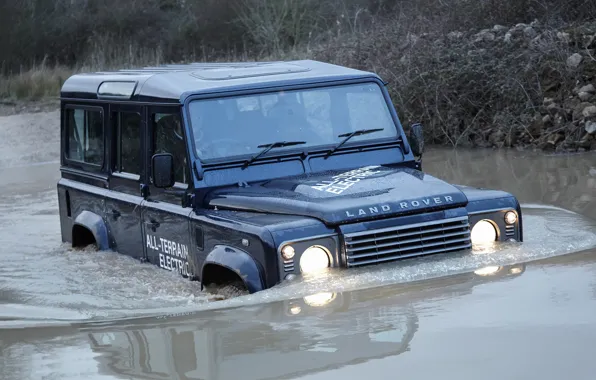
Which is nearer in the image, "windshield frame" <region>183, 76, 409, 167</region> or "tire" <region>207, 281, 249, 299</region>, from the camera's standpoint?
"tire" <region>207, 281, 249, 299</region>

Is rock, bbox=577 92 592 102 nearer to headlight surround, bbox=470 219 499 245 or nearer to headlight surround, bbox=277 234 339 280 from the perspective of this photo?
headlight surround, bbox=470 219 499 245

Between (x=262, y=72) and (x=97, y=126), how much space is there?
69.1 inches

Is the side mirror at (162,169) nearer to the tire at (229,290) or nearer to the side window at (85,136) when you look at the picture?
the tire at (229,290)

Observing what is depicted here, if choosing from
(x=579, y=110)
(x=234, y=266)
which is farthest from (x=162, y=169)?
(x=579, y=110)

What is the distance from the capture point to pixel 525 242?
23.3 ft

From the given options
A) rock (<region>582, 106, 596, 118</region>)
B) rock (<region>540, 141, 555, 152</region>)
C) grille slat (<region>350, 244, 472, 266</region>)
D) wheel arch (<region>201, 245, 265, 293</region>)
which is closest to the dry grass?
rock (<region>540, 141, 555, 152</region>)

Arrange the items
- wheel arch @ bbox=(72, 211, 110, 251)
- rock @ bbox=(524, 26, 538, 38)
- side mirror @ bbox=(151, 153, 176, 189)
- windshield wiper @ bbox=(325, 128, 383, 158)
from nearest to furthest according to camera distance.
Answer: side mirror @ bbox=(151, 153, 176, 189)
windshield wiper @ bbox=(325, 128, 383, 158)
wheel arch @ bbox=(72, 211, 110, 251)
rock @ bbox=(524, 26, 538, 38)

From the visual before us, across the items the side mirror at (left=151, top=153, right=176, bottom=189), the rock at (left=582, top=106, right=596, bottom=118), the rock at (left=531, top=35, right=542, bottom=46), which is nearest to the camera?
the side mirror at (left=151, top=153, right=176, bottom=189)

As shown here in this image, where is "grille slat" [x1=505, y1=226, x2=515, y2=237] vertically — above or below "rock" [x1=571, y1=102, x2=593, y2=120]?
below

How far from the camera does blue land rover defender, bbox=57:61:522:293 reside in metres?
6.43

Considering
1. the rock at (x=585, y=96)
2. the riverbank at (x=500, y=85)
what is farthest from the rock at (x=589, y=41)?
the rock at (x=585, y=96)

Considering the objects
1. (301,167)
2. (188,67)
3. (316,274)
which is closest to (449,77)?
(188,67)

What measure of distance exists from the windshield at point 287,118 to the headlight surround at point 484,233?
46.7 inches

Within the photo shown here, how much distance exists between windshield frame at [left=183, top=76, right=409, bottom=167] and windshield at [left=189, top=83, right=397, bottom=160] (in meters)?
0.02
